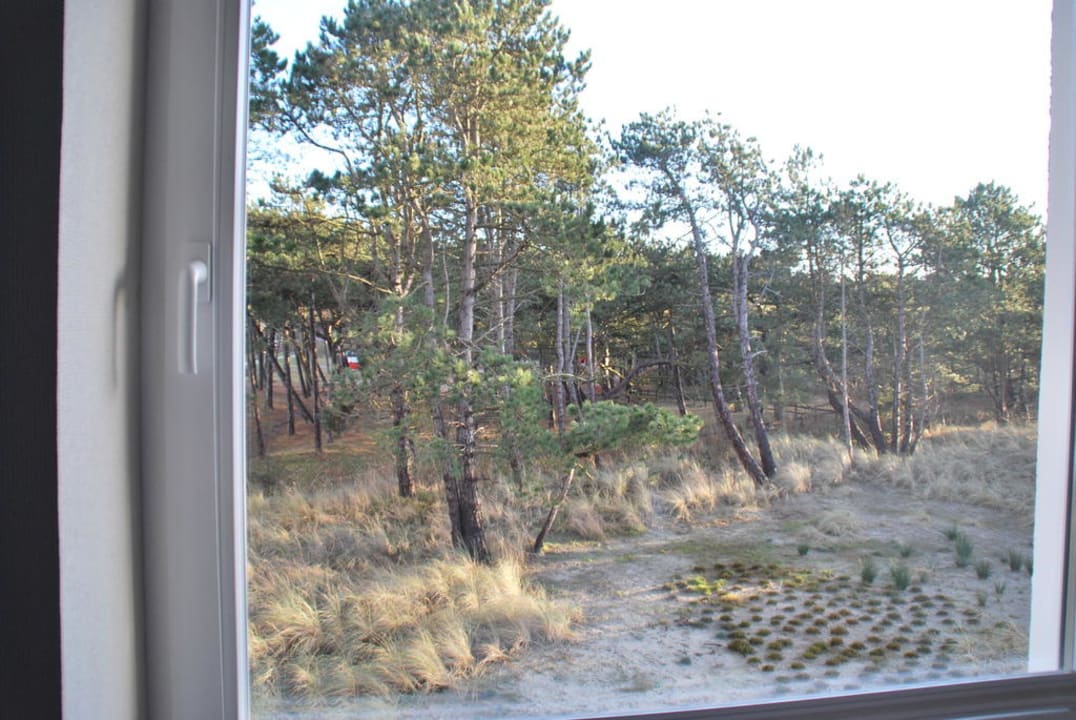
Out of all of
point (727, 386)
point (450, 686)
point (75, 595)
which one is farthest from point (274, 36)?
point (450, 686)

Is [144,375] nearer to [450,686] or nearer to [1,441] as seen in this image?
[1,441]

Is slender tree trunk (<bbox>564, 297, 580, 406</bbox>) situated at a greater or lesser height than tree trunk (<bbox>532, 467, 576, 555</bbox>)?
greater

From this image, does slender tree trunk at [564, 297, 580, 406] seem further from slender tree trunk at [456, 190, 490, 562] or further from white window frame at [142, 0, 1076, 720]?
white window frame at [142, 0, 1076, 720]

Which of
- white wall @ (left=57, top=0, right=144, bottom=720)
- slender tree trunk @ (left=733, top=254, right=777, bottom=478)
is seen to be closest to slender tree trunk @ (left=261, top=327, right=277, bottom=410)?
white wall @ (left=57, top=0, right=144, bottom=720)

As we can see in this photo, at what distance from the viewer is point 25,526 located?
0.70 metres

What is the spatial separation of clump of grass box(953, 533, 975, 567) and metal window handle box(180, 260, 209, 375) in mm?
1376

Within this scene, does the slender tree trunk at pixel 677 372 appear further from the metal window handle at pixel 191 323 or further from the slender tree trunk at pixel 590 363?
the metal window handle at pixel 191 323

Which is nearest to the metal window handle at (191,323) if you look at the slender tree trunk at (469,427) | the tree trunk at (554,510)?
the slender tree trunk at (469,427)

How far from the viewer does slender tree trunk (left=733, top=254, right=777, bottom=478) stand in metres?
1.18

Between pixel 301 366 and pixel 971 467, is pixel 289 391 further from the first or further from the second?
pixel 971 467

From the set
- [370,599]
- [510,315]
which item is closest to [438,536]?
[370,599]

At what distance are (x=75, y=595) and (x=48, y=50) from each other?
2.09 ft

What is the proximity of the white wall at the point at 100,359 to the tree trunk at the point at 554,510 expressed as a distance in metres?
0.66

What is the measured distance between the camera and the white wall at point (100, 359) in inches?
28.8
